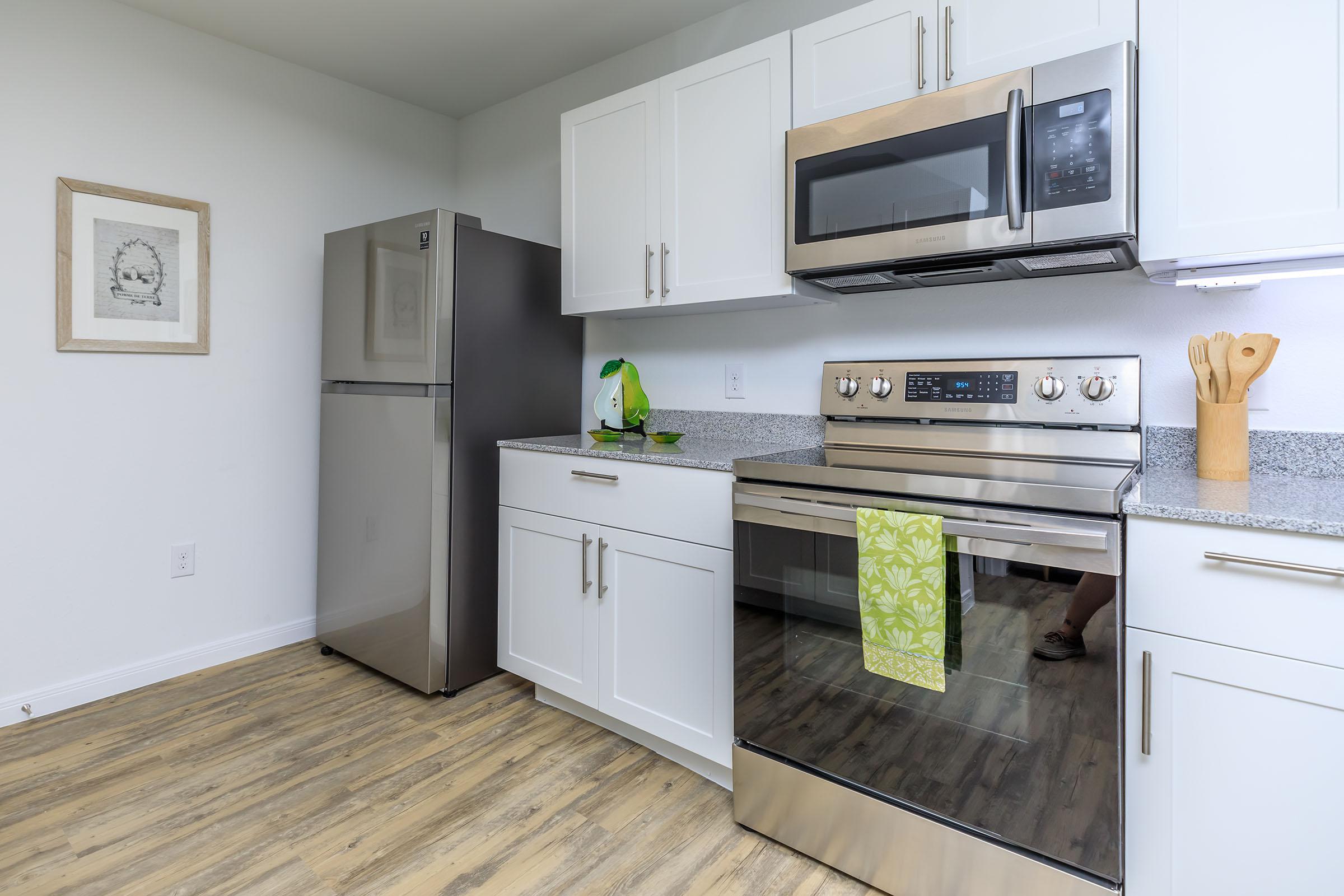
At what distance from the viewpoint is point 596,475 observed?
2051 millimetres

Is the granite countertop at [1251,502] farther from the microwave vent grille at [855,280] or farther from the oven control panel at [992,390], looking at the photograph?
the microwave vent grille at [855,280]

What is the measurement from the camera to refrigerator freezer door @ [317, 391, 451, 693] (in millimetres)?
2350

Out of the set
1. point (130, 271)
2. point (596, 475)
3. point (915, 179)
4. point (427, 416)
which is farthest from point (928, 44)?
point (130, 271)

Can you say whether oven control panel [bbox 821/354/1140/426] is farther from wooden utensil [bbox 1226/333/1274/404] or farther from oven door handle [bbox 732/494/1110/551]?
oven door handle [bbox 732/494/1110/551]

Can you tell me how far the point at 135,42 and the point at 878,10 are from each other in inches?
98.0

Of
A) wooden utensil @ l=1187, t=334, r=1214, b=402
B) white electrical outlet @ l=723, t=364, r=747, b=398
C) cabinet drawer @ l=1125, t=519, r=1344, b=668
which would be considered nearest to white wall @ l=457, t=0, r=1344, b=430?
white electrical outlet @ l=723, t=364, r=747, b=398

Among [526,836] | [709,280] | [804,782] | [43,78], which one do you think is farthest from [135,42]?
[804,782]

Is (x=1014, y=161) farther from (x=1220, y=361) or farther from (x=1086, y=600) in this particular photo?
(x=1086, y=600)

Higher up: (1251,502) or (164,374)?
(164,374)

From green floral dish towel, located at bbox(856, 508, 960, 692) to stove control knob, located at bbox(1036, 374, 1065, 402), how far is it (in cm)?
62

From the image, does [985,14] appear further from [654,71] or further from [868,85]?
[654,71]

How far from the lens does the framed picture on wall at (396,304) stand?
2336 mm

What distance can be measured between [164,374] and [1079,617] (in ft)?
9.54

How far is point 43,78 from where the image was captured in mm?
2215
